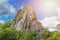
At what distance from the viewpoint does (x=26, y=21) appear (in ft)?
28.7

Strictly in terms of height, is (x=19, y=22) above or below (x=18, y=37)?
above

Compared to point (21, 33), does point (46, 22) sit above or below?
above

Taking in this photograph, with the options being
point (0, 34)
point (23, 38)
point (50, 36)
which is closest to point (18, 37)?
point (23, 38)

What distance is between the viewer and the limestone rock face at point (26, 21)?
8648 mm

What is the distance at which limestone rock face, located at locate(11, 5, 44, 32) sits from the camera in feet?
28.4

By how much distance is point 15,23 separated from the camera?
896 centimetres

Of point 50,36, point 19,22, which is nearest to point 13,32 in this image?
point 19,22

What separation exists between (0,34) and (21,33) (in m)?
0.94

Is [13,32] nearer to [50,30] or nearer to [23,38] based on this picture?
[23,38]

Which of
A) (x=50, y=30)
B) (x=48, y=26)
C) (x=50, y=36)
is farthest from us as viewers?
(x=48, y=26)

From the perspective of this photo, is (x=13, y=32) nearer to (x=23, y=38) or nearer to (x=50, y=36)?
(x=23, y=38)

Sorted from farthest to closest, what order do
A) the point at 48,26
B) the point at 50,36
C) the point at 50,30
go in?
the point at 48,26 → the point at 50,30 → the point at 50,36

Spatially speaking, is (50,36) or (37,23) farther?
(37,23)

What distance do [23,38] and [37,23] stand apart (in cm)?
102
